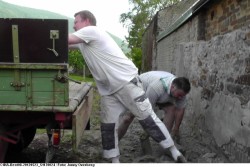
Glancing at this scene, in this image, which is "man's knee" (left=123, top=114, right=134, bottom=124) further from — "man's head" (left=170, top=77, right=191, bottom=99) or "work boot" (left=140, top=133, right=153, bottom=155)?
"man's head" (left=170, top=77, right=191, bottom=99)

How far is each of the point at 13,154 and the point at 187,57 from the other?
4007 mm

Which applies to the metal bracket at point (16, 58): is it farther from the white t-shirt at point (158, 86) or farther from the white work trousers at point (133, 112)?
the white t-shirt at point (158, 86)

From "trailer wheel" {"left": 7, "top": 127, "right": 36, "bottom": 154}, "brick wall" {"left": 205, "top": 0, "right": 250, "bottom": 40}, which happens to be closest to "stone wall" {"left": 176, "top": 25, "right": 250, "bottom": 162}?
"brick wall" {"left": 205, "top": 0, "right": 250, "bottom": 40}

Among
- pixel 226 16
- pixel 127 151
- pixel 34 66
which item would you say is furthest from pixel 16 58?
pixel 226 16

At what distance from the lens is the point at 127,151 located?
595 cm

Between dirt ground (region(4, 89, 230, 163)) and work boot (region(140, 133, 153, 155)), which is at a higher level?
work boot (region(140, 133, 153, 155))

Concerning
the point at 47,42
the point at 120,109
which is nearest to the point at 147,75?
the point at 120,109

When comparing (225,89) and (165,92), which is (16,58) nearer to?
(165,92)

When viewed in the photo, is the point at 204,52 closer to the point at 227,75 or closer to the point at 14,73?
the point at 227,75

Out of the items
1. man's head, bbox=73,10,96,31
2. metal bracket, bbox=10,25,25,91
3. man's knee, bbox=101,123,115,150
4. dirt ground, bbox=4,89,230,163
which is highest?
man's head, bbox=73,10,96,31

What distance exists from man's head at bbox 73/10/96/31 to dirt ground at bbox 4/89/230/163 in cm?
174

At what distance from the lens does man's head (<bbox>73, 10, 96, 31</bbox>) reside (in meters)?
4.59

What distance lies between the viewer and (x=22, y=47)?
3.83 m

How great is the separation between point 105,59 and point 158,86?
1130 millimetres
